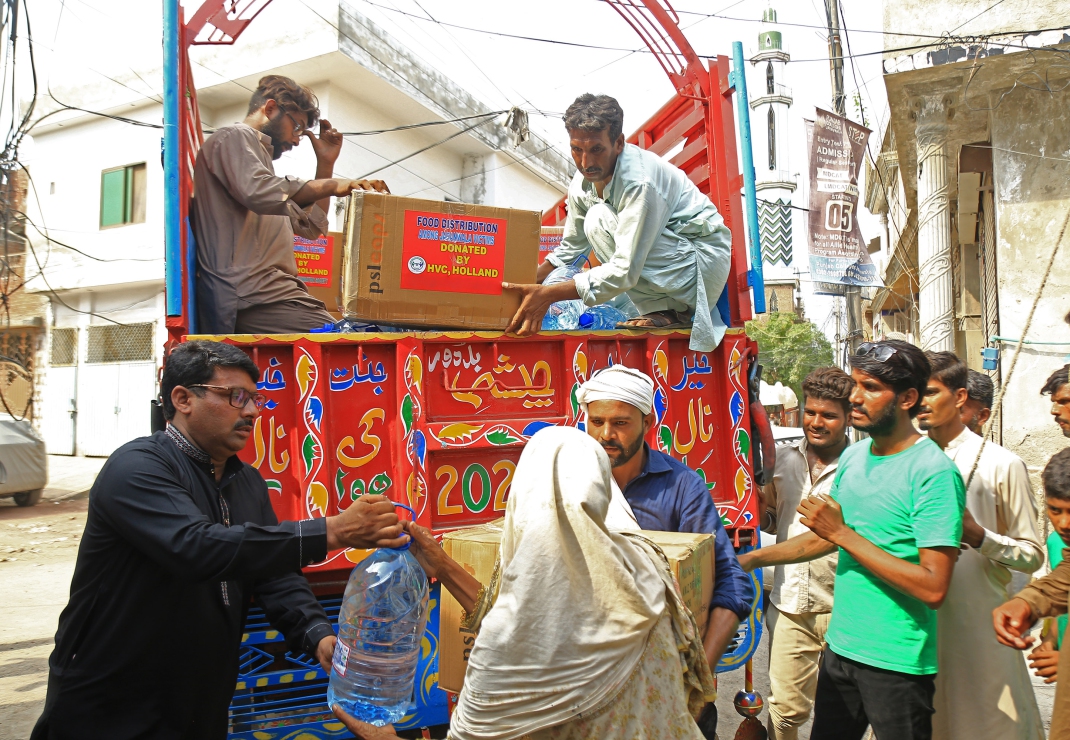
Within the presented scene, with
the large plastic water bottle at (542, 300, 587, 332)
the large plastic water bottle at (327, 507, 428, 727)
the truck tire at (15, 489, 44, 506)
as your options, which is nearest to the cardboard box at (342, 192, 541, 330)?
the large plastic water bottle at (542, 300, 587, 332)

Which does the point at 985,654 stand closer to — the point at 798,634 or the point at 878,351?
the point at 798,634

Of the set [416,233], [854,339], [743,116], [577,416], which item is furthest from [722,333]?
[854,339]

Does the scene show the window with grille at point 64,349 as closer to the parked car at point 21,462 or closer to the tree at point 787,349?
the parked car at point 21,462

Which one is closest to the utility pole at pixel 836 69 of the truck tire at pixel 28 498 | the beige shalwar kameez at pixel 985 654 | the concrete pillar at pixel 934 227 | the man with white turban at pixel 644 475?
the concrete pillar at pixel 934 227

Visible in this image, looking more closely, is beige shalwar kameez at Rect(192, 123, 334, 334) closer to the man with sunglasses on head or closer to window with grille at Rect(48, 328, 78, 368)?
the man with sunglasses on head

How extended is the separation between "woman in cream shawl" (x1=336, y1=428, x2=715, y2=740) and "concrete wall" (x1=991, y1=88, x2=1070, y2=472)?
722cm

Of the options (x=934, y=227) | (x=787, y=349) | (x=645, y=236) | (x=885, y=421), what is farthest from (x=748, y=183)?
(x=787, y=349)

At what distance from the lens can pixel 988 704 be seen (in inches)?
98.5

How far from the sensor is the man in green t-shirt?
218cm

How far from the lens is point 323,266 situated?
505 cm

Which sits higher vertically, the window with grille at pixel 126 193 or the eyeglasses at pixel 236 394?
the window with grille at pixel 126 193

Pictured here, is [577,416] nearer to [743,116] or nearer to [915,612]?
[915,612]

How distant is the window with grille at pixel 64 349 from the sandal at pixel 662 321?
15.9 meters

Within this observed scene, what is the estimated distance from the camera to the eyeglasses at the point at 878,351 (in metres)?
2.35
